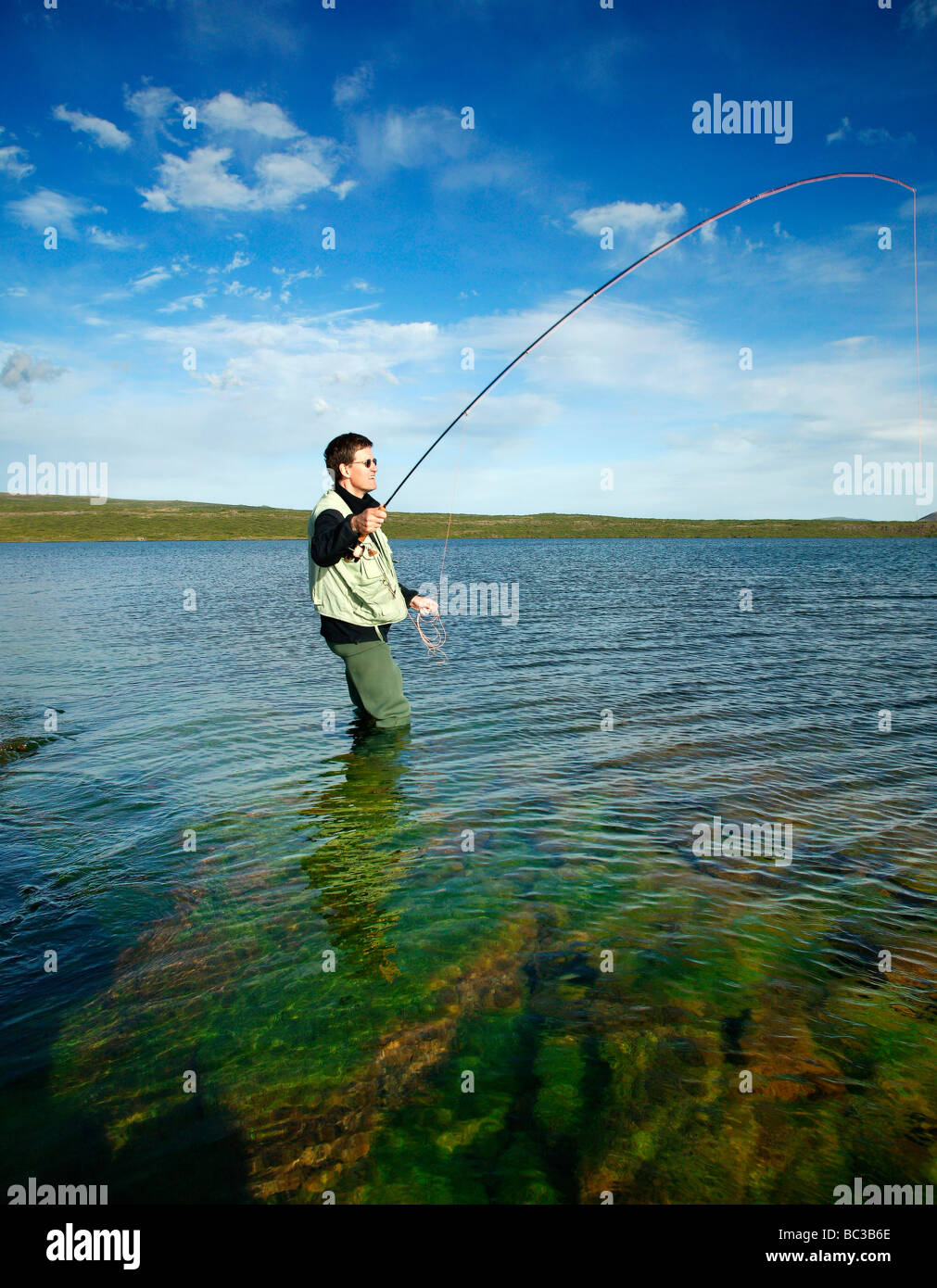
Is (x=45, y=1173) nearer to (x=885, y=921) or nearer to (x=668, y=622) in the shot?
(x=885, y=921)

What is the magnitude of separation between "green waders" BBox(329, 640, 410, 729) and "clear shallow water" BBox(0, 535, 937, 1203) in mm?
668

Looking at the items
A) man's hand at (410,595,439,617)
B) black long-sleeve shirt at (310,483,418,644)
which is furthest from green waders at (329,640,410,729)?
man's hand at (410,595,439,617)

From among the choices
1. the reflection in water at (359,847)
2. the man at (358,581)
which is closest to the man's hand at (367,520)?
the man at (358,581)

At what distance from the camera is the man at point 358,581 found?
683 cm

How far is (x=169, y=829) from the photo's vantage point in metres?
7.41

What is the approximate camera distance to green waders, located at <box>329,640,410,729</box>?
853 cm

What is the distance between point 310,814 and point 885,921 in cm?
548

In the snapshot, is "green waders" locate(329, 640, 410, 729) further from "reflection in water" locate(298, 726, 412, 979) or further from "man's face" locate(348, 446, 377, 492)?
"man's face" locate(348, 446, 377, 492)

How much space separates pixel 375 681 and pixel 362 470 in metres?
2.78

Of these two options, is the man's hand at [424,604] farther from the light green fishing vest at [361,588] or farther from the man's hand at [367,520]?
the man's hand at [367,520]

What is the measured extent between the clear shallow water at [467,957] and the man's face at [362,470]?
3.60 metres
